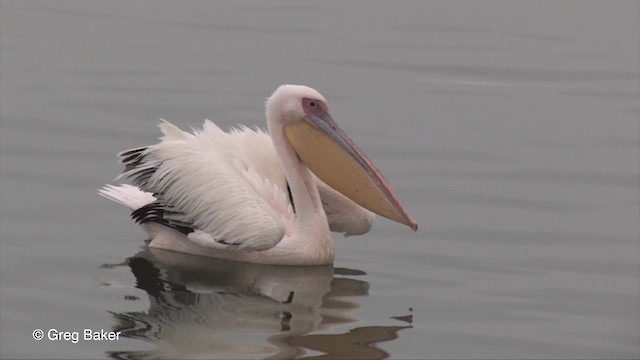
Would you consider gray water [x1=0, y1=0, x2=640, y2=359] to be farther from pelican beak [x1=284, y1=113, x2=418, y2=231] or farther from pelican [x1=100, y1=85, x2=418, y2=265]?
pelican beak [x1=284, y1=113, x2=418, y2=231]

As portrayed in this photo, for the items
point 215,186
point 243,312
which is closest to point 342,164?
point 215,186

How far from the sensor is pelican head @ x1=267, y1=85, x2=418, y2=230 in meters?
7.52

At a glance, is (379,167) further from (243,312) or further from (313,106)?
(243,312)

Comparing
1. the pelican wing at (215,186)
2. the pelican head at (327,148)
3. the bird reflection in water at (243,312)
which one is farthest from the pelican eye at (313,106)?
the bird reflection in water at (243,312)

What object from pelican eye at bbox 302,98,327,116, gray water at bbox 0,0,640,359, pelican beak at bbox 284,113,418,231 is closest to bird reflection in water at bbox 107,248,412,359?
gray water at bbox 0,0,640,359

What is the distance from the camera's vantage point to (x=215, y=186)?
741cm

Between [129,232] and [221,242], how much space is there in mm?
824

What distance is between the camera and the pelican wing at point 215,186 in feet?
23.9

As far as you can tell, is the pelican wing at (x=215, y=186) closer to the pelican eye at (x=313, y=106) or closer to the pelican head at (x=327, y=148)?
the pelican head at (x=327, y=148)

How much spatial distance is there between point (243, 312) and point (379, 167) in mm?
2825

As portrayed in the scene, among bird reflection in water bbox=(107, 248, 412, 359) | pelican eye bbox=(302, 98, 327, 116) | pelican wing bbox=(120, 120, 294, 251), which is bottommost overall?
bird reflection in water bbox=(107, 248, 412, 359)

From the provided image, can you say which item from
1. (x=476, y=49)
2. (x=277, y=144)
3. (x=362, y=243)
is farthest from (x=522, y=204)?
(x=476, y=49)

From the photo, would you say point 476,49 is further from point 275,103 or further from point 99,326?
point 99,326

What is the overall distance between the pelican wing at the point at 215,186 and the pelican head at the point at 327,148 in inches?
9.8
